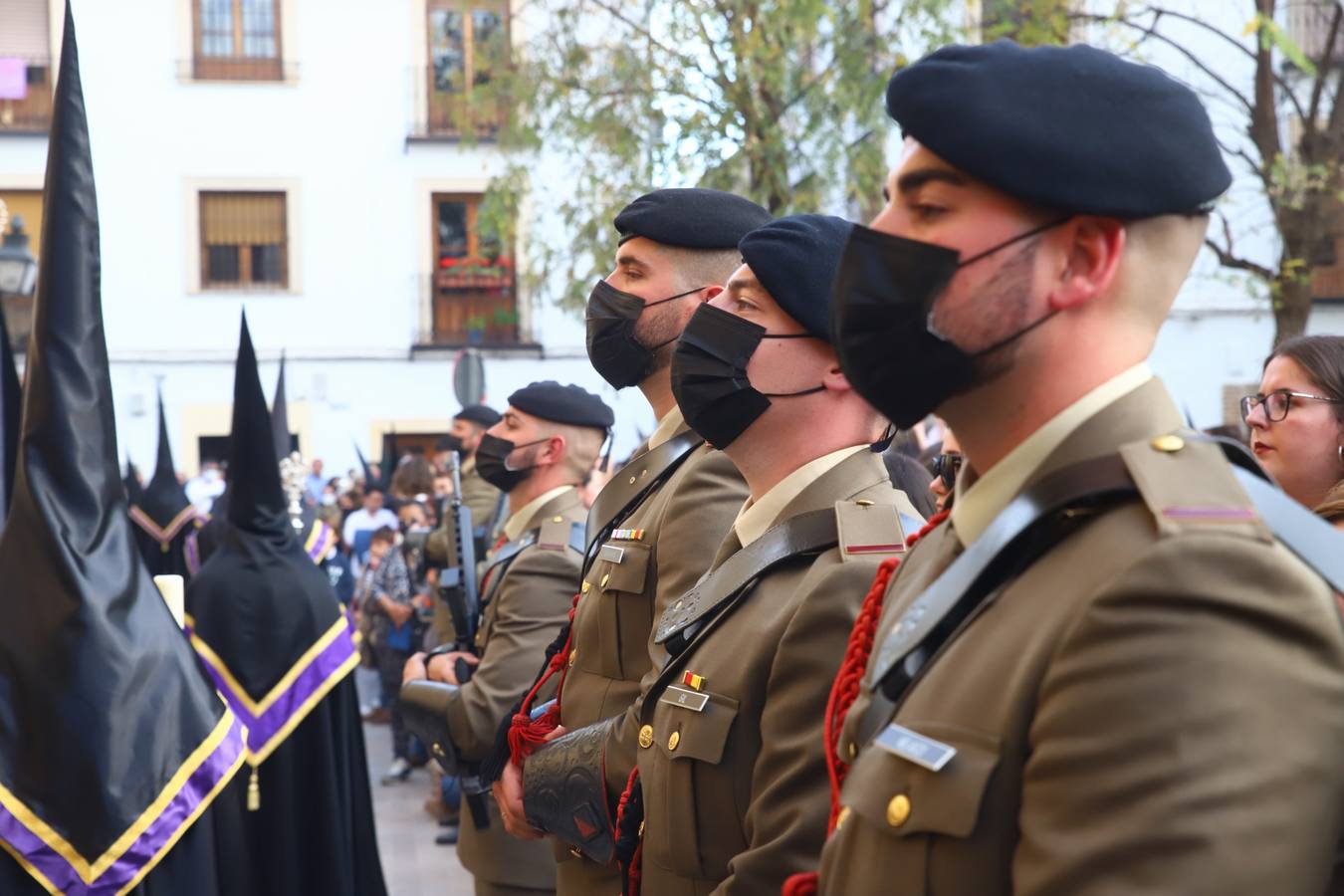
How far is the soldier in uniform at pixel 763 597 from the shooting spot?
2.28m

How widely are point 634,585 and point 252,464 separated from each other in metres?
2.57

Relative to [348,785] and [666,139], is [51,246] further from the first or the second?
[666,139]

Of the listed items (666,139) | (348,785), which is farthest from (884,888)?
(666,139)

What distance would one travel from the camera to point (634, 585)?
10.6 feet

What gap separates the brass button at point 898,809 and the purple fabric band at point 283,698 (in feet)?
13.5

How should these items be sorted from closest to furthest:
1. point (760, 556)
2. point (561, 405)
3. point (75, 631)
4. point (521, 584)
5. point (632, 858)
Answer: point (760, 556) < point (632, 858) < point (75, 631) < point (521, 584) < point (561, 405)

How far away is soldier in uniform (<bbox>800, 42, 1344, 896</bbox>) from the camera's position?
1308mm

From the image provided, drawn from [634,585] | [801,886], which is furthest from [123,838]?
[801,886]

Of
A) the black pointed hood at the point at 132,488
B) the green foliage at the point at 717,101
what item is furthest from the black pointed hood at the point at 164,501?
the green foliage at the point at 717,101

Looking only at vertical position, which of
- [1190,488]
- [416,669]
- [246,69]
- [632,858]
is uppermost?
[246,69]

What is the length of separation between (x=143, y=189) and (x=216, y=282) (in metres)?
1.68

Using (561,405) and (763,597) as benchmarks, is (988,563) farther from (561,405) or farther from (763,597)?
(561,405)

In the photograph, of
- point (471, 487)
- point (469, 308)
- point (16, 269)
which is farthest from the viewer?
point (469, 308)

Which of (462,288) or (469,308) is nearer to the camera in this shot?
(462,288)
